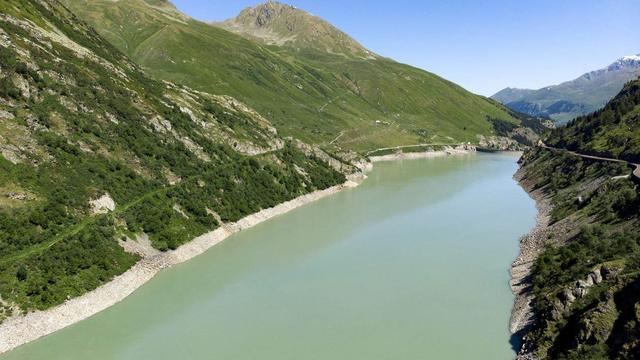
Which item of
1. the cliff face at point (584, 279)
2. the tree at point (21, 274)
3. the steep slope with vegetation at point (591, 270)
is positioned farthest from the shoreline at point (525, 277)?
the tree at point (21, 274)

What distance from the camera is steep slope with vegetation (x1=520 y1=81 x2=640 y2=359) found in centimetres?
3762

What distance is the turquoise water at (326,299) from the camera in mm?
46625

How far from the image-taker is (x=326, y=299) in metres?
57.8

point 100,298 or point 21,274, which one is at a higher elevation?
point 21,274

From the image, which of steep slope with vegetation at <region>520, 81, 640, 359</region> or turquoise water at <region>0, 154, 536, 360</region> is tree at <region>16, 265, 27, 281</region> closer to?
turquoise water at <region>0, 154, 536, 360</region>

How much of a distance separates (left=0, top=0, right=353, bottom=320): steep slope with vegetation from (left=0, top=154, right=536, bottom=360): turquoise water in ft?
22.5

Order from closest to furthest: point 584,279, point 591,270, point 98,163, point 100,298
→ point 584,279
point 591,270
point 100,298
point 98,163

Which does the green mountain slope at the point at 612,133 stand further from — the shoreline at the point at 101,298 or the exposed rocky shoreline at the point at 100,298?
the exposed rocky shoreline at the point at 100,298

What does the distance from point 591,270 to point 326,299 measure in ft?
93.5

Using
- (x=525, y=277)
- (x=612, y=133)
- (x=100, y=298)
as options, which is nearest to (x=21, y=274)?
(x=100, y=298)

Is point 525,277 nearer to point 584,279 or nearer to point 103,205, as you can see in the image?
point 584,279

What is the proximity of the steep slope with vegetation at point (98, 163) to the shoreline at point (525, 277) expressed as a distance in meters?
47.4

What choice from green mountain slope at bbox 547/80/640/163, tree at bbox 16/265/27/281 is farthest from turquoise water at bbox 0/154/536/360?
green mountain slope at bbox 547/80/640/163

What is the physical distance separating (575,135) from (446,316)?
124764 millimetres
